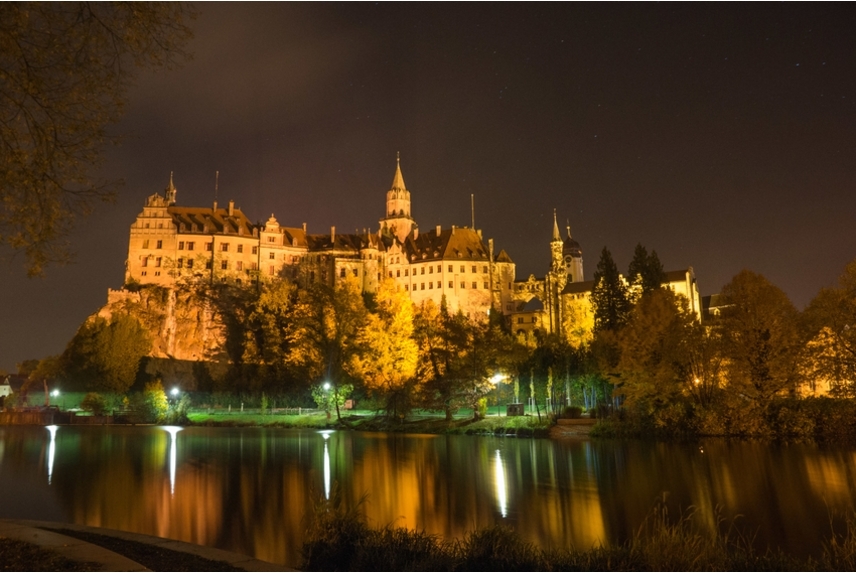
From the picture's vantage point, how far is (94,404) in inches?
2719

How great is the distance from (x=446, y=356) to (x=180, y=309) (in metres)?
53.5

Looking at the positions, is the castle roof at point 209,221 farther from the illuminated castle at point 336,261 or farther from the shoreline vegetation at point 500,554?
the shoreline vegetation at point 500,554

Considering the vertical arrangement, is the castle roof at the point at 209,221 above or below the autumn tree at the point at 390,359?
above

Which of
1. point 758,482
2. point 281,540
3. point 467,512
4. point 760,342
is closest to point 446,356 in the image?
point 760,342

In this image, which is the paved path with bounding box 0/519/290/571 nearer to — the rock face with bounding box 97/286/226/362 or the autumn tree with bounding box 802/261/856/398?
the autumn tree with bounding box 802/261/856/398

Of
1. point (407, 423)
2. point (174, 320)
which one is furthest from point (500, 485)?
point (174, 320)

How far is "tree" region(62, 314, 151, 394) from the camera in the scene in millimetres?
73500

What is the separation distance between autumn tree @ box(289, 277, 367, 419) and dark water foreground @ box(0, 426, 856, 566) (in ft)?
74.2

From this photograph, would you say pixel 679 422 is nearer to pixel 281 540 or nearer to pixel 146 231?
pixel 281 540

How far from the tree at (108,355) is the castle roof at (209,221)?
30.3 meters

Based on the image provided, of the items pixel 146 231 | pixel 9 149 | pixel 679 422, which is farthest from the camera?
pixel 146 231

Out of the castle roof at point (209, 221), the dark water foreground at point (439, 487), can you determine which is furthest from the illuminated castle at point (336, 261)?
the dark water foreground at point (439, 487)

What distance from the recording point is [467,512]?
59.9 feet

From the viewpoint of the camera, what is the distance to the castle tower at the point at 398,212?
132 meters
